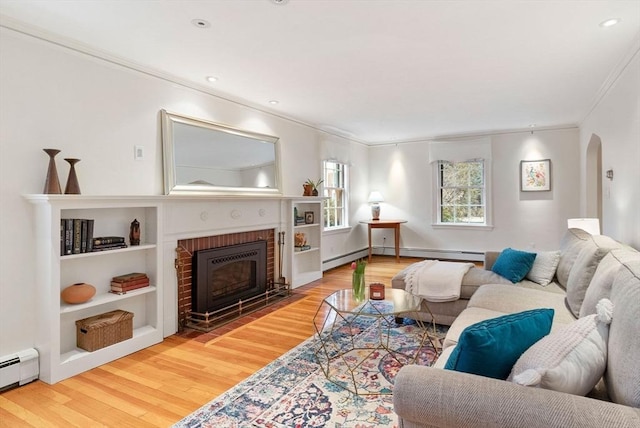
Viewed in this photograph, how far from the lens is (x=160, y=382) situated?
8.48ft

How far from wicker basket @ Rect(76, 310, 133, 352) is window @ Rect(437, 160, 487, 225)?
602 centimetres

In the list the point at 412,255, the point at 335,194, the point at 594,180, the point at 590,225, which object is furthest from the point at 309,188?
the point at 594,180

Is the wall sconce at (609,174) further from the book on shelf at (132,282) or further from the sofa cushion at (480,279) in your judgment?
the book on shelf at (132,282)

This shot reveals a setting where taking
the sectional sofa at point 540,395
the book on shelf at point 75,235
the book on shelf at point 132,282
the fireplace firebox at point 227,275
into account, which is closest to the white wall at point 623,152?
the sectional sofa at point 540,395

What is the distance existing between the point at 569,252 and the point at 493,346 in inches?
95.4

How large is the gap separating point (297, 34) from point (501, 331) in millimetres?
2384

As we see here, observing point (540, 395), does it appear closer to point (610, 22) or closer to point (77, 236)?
point (610, 22)

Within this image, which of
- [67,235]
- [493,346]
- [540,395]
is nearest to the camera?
[540,395]

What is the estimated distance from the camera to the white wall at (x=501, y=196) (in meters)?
6.41

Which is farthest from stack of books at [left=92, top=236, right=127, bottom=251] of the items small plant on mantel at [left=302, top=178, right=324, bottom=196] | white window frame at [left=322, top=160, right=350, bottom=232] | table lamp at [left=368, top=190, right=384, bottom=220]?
table lamp at [left=368, top=190, right=384, bottom=220]

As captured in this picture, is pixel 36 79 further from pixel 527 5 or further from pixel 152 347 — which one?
pixel 527 5

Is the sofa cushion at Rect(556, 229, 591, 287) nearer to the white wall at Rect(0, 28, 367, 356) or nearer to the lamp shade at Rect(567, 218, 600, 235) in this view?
the lamp shade at Rect(567, 218, 600, 235)

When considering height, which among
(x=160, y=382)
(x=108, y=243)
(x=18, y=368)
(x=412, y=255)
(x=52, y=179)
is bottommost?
(x=160, y=382)

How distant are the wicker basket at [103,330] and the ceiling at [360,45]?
214 centimetres
